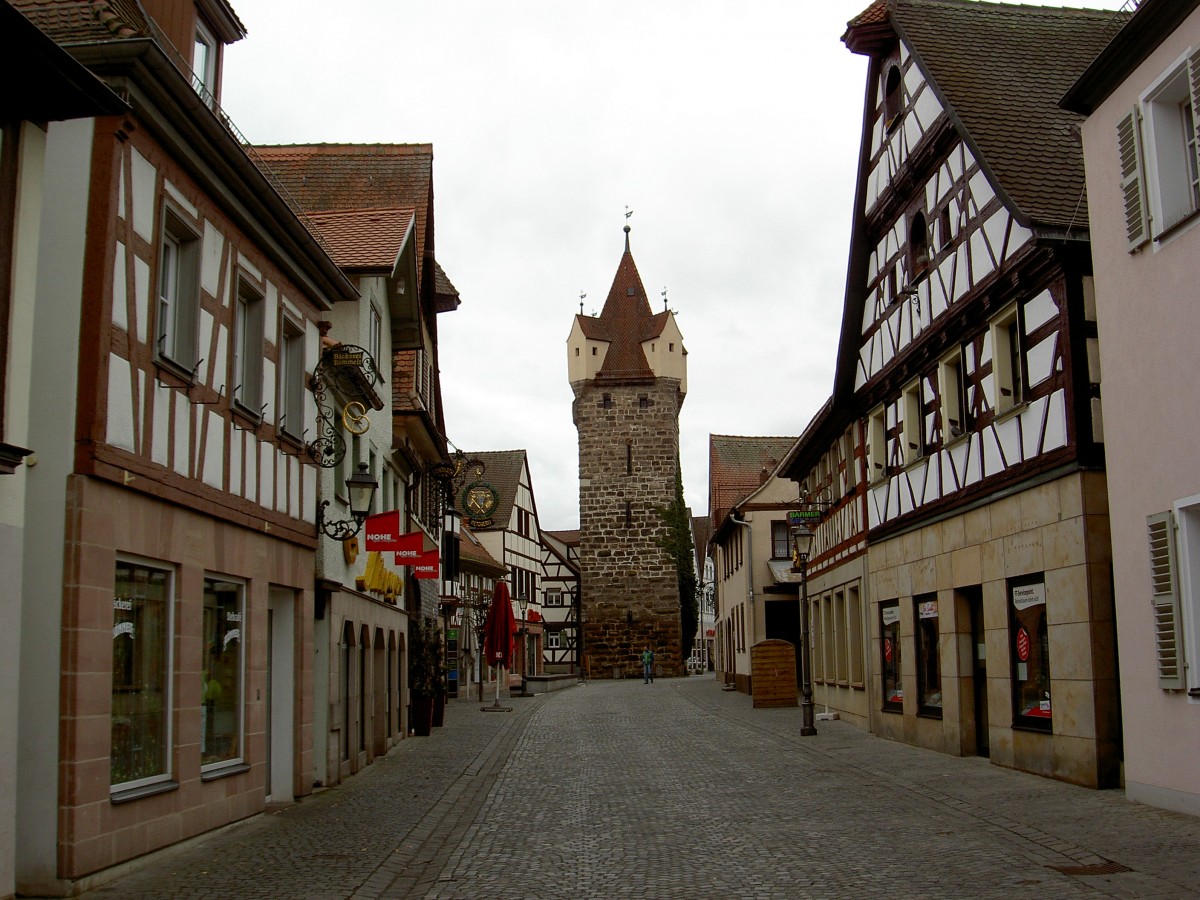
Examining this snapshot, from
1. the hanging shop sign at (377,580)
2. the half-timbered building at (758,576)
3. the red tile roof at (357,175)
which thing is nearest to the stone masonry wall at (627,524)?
the half-timbered building at (758,576)

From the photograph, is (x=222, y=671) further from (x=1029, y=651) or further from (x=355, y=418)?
(x=1029, y=651)

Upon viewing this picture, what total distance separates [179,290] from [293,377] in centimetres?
352

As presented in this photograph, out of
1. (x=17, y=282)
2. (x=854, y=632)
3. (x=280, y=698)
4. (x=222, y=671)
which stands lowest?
(x=280, y=698)

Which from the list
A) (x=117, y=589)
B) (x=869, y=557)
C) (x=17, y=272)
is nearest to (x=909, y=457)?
(x=869, y=557)

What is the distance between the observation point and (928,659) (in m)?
18.7

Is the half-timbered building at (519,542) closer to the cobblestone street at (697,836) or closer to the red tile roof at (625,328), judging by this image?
the red tile roof at (625,328)

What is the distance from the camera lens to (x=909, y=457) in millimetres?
19141

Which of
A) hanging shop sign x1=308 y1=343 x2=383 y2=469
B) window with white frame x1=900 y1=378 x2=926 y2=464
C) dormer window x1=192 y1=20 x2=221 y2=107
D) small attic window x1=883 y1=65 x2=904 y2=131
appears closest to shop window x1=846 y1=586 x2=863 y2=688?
window with white frame x1=900 y1=378 x2=926 y2=464

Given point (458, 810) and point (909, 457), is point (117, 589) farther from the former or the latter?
point (909, 457)

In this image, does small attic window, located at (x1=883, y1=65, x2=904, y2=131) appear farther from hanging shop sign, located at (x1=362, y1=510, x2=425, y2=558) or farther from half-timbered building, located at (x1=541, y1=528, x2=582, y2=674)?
half-timbered building, located at (x1=541, y1=528, x2=582, y2=674)

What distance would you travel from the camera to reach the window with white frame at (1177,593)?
1073cm

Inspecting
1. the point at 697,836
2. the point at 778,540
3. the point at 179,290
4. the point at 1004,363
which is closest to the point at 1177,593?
the point at 697,836

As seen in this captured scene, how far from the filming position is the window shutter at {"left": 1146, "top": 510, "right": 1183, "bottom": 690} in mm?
10953

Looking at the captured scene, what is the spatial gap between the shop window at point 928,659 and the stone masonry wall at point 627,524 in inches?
1473
